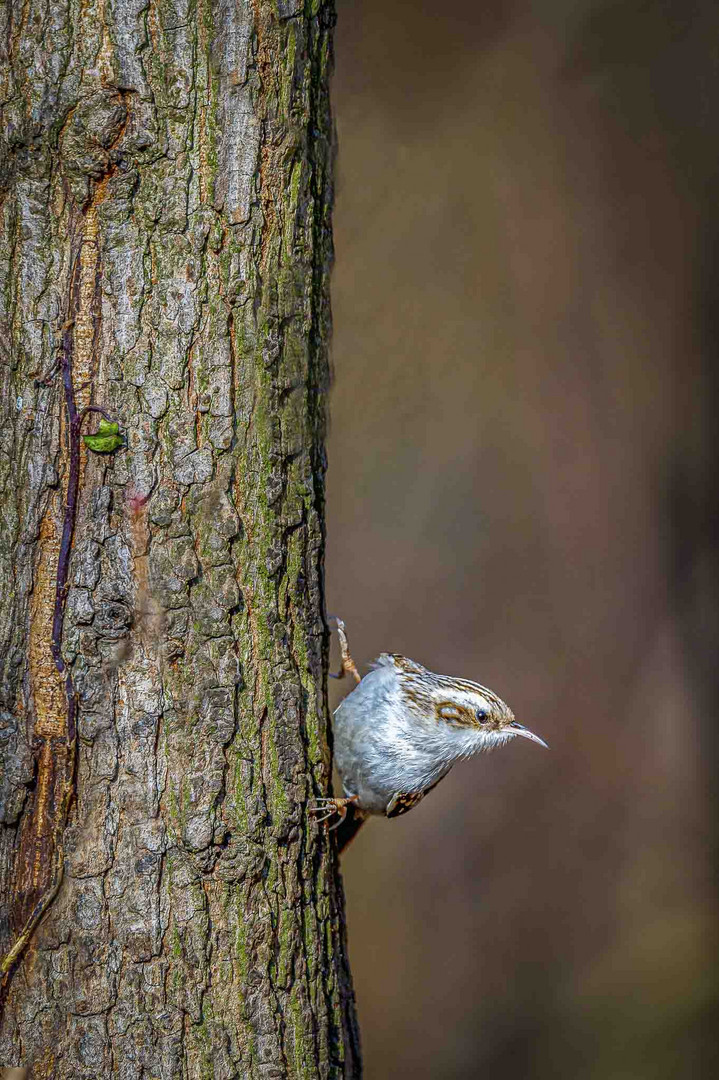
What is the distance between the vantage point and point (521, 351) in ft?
20.9

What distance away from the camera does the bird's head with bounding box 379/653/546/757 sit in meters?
3.30

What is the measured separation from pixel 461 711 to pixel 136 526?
155 cm

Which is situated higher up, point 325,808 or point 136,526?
point 136,526

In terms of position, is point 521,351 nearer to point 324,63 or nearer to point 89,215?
point 324,63

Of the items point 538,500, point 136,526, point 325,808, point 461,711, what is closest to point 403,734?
point 461,711

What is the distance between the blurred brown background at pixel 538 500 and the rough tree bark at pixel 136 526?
3838 mm

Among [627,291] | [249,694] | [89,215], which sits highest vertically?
[627,291]

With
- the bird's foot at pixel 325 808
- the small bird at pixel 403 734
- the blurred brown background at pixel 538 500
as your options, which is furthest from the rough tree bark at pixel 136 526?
the blurred brown background at pixel 538 500

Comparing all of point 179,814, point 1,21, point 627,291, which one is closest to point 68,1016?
point 179,814

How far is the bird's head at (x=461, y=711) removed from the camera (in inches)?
130

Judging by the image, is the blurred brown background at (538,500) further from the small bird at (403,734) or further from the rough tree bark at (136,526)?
the rough tree bark at (136,526)

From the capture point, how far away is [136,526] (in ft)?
7.11

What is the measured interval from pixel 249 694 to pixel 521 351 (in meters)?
4.61

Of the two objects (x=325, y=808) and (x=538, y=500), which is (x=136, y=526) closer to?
(x=325, y=808)
